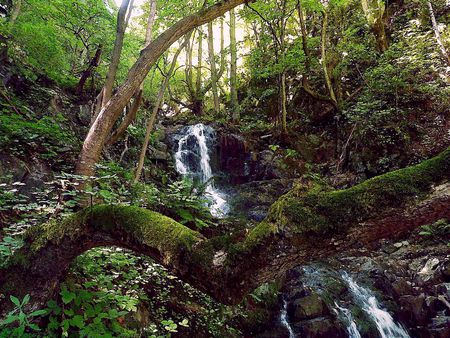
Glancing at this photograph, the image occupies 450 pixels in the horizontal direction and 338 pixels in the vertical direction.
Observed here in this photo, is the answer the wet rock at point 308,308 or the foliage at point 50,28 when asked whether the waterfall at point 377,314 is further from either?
the foliage at point 50,28

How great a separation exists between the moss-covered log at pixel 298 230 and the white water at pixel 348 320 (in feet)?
17.9

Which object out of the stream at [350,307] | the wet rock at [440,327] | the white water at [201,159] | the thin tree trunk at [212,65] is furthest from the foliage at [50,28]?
the wet rock at [440,327]

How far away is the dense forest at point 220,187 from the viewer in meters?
1.80

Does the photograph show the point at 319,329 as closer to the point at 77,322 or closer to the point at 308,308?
Result: the point at 308,308

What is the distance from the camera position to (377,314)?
21.4 ft

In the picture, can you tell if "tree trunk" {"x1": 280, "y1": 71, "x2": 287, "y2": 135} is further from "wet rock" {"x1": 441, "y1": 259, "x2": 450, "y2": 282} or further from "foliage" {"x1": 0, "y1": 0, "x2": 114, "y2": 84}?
"wet rock" {"x1": 441, "y1": 259, "x2": 450, "y2": 282}

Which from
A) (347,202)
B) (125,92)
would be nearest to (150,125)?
(125,92)

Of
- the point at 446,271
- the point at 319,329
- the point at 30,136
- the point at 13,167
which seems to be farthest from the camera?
the point at 446,271

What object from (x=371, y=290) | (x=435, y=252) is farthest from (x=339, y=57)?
(x=371, y=290)

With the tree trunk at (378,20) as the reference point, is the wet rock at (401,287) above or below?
below

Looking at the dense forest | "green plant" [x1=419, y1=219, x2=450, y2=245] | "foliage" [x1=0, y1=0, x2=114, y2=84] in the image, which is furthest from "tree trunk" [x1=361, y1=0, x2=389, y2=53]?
"foliage" [x1=0, y1=0, x2=114, y2=84]

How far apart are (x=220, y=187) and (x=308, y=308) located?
647 cm

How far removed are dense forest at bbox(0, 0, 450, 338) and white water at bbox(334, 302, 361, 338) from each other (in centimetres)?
5

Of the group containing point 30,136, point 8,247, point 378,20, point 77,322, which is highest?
point 378,20
